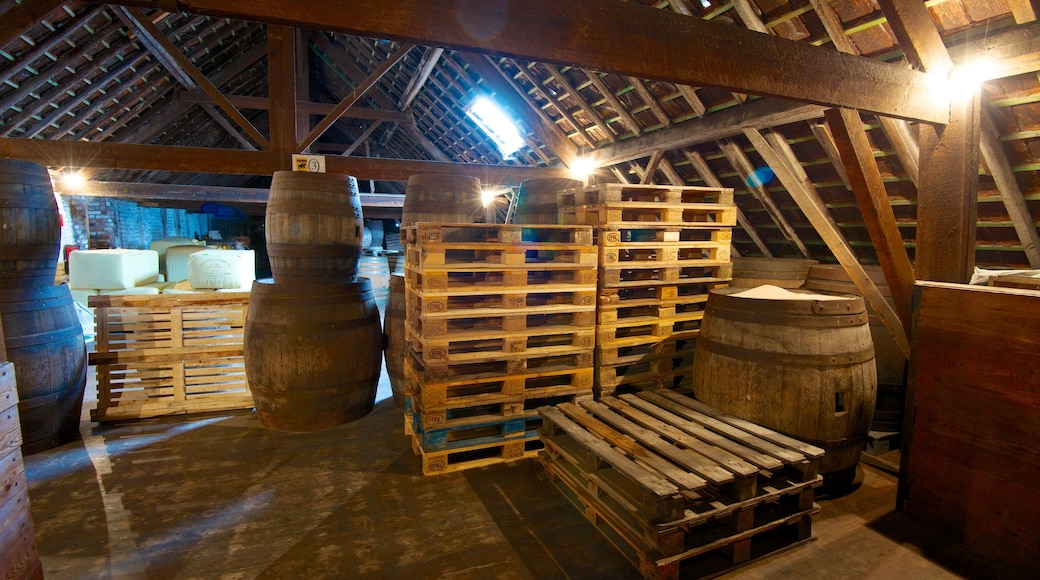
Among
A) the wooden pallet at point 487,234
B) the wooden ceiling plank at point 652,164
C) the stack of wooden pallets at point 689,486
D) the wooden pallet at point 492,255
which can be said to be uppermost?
the wooden ceiling plank at point 652,164

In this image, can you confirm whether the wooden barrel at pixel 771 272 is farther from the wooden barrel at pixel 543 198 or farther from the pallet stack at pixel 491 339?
the pallet stack at pixel 491 339

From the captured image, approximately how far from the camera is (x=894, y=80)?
3.59 meters

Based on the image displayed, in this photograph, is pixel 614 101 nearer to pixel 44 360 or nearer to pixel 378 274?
pixel 378 274

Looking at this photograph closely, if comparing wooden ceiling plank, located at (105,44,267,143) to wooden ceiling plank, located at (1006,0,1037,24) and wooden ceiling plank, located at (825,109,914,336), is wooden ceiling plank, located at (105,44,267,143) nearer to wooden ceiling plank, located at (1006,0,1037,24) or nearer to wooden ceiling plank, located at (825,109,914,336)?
wooden ceiling plank, located at (825,109,914,336)

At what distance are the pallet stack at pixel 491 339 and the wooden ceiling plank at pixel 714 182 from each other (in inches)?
141

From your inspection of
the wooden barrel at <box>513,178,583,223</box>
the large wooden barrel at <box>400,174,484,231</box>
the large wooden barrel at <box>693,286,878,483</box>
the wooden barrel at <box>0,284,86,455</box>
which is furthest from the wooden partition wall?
the wooden barrel at <box>0,284,86,455</box>

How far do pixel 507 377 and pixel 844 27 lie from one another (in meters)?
4.55

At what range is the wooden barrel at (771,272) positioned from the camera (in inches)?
242

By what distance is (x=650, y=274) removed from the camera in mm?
4918

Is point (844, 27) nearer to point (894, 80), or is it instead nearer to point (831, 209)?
point (894, 80)

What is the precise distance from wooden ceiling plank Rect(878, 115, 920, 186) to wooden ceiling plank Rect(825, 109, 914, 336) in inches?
43.5

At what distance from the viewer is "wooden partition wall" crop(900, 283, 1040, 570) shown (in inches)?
112

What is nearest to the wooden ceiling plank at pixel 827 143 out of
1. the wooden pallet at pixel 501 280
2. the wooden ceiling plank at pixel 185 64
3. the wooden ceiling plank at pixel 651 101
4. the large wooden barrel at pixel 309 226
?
the wooden ceiling plank at pixel 651 101

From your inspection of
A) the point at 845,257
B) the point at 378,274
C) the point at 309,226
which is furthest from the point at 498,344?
the point at 378,274
